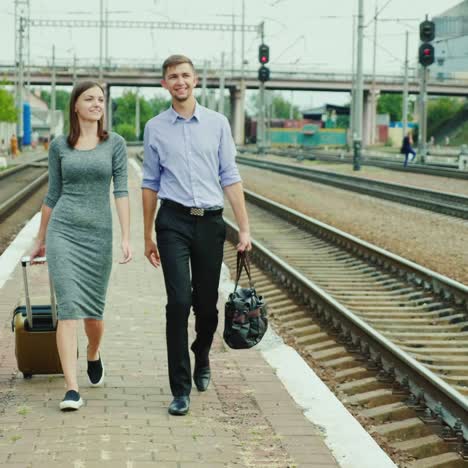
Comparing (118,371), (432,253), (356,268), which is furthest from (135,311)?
(432,253)

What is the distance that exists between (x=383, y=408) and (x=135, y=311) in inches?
144

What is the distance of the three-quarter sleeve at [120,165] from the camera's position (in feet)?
20.7

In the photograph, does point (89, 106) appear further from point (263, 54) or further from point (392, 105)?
point (392, 105)

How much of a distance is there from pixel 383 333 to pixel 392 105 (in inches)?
5481

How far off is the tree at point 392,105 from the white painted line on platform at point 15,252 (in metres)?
128

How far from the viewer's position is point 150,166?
627 cm

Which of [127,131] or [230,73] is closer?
[230,73]

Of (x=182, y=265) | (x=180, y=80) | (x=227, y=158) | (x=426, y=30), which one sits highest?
(x=426, y=30)

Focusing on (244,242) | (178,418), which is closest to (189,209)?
(244,242)

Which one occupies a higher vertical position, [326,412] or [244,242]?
[244,242]

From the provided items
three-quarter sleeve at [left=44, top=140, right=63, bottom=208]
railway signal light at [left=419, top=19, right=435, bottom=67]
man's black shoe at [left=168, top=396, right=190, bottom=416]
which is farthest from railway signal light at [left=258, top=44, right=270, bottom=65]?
man's black shoe at [left=168, top=396, right=190, bottom=416]

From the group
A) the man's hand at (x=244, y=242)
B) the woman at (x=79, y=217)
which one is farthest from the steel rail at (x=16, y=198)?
the man's hand at (x=244, y=242)

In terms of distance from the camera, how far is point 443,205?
75.7 ft

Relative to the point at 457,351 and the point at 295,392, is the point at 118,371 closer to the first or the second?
the point at 295,392
